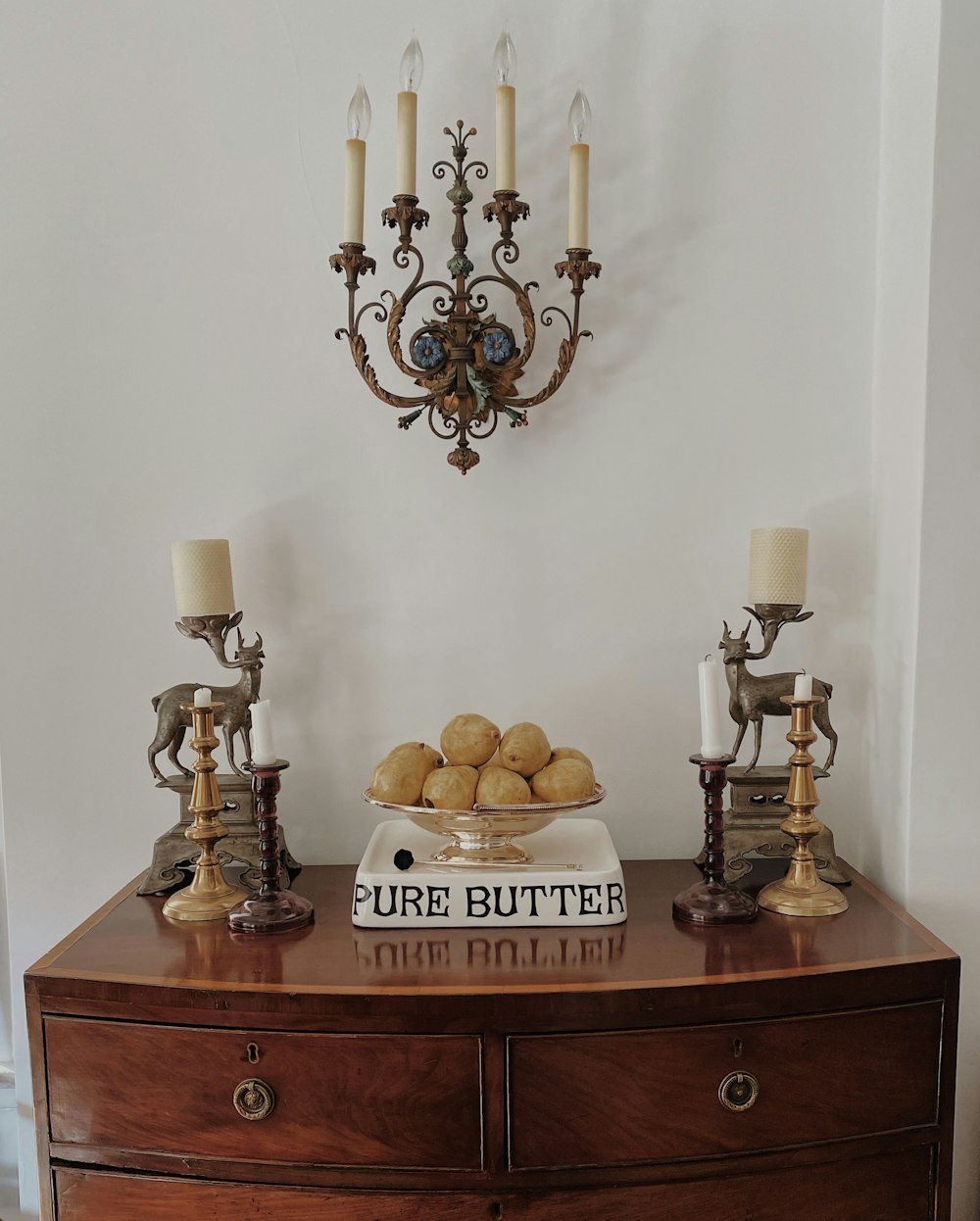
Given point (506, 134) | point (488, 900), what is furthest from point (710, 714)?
point (506, 134)

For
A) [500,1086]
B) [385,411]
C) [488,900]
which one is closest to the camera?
[500,1086]

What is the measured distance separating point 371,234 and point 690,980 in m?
1.20

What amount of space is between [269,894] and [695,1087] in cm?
60

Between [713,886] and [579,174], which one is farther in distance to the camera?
[579,174]

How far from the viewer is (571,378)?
155 centimetres

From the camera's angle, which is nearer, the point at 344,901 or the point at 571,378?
the point at 344,901

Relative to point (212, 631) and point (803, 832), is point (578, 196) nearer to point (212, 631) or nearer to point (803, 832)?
point (212, 631)

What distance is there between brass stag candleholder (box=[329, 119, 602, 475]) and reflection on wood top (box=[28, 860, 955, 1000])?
730 mm

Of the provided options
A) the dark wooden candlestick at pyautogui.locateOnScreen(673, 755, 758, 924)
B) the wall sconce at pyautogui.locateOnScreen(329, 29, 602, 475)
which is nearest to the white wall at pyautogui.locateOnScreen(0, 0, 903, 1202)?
the wall sconce at pyautogui.locateOnScreen(329, 29, 602, 475)

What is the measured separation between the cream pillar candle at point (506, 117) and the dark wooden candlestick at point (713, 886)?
89 centimetres

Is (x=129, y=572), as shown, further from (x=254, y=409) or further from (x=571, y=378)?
(x=571, y=378)

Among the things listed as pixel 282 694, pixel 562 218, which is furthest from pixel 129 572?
pixel 562 218

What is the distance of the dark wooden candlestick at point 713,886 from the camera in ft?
4.18

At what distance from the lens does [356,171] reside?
4.56 ft
